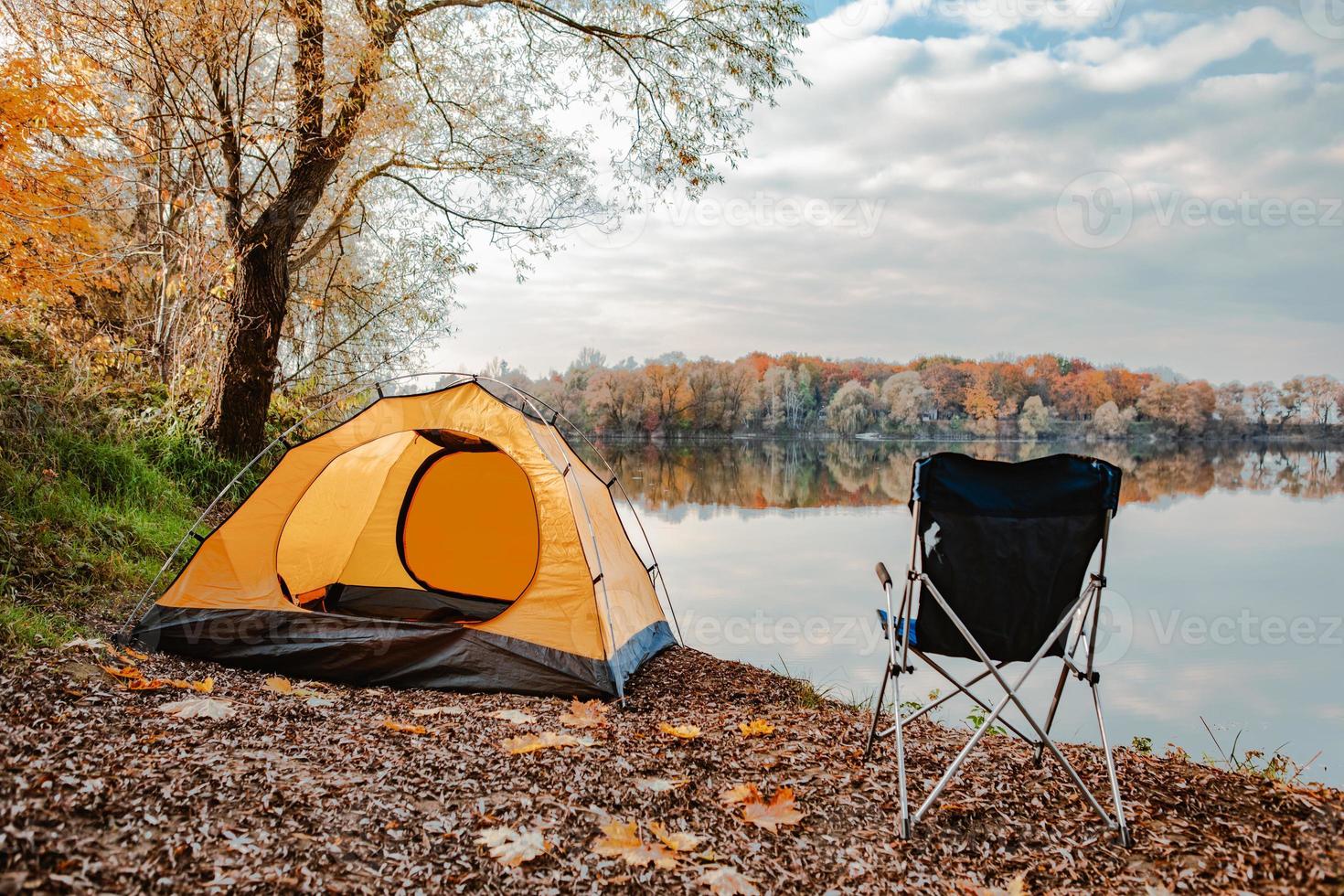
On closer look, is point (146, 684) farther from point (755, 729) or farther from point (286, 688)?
point (755, 729)

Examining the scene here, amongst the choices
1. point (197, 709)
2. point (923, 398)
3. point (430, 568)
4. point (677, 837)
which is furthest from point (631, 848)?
point (923, 398)

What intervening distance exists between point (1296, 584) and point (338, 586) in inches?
604

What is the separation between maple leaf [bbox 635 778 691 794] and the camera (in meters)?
2.82

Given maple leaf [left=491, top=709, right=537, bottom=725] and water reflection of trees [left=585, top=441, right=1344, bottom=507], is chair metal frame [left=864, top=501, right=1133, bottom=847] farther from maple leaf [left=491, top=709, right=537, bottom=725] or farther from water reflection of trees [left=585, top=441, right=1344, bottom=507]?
water reflection of trees [left=585, top=441, right=1344, bottom=507]

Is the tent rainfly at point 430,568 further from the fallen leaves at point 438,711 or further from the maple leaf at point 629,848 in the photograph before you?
the maple leaf at point 629,848

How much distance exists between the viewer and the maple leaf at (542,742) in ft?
10.4

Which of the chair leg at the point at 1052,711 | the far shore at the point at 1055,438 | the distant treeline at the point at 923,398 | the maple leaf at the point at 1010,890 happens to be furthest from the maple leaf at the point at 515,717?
the far shore at the point at 1055,438

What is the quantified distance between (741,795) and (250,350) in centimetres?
674

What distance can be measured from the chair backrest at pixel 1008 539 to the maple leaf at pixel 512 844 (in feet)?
5.97

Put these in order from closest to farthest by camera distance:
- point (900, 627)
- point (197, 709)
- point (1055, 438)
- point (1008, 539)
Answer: point (1008, 539) → point (197, 709) → point (900, 627) → point (1055, 438)

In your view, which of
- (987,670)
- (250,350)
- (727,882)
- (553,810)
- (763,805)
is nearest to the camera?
(727,882)

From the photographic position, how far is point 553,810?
2594 millimetres

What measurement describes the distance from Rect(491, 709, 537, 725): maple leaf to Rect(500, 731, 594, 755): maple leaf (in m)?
0.34

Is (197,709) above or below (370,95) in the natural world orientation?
below
